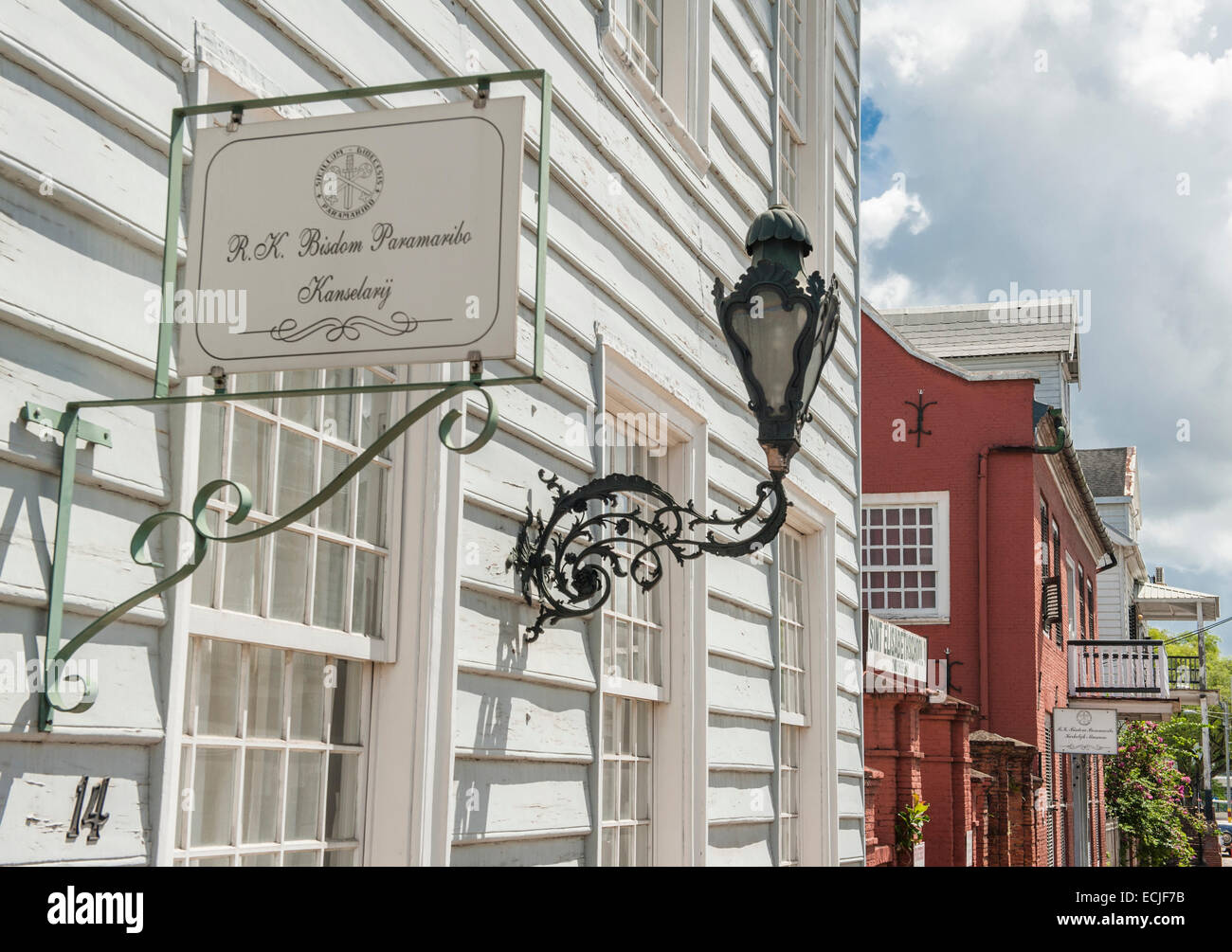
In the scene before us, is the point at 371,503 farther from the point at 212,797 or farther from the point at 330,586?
the point at 212,797

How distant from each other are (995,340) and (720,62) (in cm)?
2057

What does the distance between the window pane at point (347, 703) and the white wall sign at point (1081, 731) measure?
1995 cm

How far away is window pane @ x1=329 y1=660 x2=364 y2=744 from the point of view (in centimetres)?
425

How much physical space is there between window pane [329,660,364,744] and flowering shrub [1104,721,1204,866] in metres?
28.5

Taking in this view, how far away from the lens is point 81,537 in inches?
126

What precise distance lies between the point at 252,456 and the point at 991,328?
82.5ft

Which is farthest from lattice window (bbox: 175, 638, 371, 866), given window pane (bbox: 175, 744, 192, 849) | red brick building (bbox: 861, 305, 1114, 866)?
red brick building (bbox: 861, 305, 1114, 866)

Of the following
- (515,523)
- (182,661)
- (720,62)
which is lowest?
(182,661)

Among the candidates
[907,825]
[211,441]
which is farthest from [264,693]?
[907,825]

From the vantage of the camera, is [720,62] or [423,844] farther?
[720,62]
